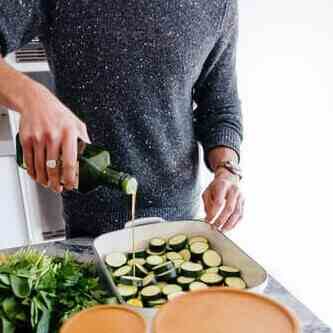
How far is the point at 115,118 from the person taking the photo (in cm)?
91

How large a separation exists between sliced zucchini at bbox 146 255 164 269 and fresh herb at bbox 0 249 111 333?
122 millimetres

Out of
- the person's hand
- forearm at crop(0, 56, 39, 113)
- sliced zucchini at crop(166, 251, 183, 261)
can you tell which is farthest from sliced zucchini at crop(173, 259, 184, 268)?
forearm at crop(0, 56, 39, 113)

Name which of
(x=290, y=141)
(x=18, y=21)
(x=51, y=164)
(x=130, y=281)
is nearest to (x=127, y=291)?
(x=130, y=281)

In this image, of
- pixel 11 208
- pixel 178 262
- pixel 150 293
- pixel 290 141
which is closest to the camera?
pixel 150 293

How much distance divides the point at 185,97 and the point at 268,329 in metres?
0.65

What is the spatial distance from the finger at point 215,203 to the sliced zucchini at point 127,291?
0.24 metres

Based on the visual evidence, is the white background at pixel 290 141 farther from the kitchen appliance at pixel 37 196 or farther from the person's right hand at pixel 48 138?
the person's right hand at pixel 48 138

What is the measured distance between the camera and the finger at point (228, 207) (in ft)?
3.01

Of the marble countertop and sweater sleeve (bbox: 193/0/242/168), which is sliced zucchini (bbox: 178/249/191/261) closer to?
the marble countertop

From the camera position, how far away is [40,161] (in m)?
0.63

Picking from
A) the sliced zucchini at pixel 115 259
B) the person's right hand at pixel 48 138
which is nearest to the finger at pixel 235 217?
the sliced zucchini at pixel 115 259

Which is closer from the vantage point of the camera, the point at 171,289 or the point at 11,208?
the point at 171,289

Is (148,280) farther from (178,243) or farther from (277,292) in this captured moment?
(277,292)

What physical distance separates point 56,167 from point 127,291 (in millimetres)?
225
